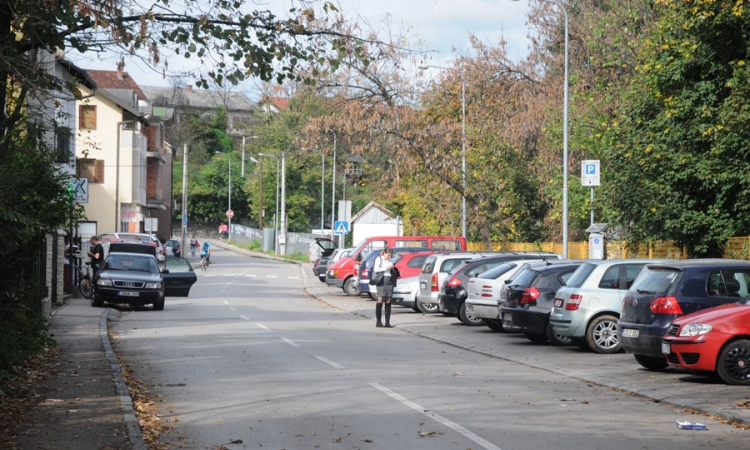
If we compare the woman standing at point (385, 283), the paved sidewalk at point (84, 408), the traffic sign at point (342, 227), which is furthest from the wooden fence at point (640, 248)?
the paved sidewalk at point (84, 408)

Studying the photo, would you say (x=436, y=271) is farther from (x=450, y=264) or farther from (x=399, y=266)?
(x=399, y=266)

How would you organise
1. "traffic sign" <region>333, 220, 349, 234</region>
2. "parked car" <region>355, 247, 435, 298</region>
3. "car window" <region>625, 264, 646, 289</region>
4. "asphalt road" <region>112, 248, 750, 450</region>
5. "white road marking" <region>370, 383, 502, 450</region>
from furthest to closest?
"traffic sign" <region>333, 220, 349, 234</region> < "parked car" <region>355, 247, 435, 298</region> < "car window" <region>625, 264, 646, 289</region> < "asphalt road" <region>112, 248, 750, 450</region> < "white road marking" <region>370, 383, 502, 450</region>

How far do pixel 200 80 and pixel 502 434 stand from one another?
213 inches

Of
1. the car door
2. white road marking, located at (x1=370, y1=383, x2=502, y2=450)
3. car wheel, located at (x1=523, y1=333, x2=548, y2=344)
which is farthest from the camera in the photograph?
the car door

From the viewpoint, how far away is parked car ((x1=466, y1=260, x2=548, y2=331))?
71.7 ft

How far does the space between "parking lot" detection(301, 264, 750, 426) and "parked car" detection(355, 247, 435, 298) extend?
378cm

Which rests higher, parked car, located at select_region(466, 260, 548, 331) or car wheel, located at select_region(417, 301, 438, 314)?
parked car, located at select_region(466, 260, 548, 331)

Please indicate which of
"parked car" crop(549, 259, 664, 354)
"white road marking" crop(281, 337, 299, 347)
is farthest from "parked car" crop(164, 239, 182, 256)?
"parked car" crop(549, 259, 664, 354)

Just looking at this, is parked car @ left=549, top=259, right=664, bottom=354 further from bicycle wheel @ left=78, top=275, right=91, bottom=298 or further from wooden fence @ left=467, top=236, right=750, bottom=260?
bicycle wheel @ left=78, top=275, right=91, bottom=298

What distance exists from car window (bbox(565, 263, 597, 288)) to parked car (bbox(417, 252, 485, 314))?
8147 millimetres

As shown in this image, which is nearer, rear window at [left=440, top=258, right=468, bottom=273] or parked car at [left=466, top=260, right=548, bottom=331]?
parked car at [left=466, top=260, right=548, bottom=331]

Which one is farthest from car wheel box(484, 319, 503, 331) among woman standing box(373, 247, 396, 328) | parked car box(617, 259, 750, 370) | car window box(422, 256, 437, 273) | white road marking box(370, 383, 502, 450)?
white road marking box(370, 383, 502, 450)

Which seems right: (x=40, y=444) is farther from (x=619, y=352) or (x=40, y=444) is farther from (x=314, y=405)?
(x=619, y=352)

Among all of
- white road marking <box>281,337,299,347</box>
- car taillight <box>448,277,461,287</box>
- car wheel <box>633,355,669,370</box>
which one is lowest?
white road marking <box>281,337,299,347</box>
